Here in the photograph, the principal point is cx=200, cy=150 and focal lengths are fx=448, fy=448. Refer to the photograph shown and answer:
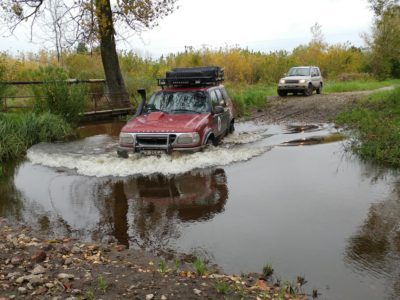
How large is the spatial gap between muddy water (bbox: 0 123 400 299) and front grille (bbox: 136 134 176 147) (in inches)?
13.2

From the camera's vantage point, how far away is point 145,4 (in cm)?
1916

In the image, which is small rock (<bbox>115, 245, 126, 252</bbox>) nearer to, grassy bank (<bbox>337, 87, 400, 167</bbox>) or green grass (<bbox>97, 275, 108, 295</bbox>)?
green grass (<bbox>97, 275, 108, 295</bbox>)

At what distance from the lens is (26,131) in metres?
13.3

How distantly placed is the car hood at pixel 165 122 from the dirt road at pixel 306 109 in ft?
27.6

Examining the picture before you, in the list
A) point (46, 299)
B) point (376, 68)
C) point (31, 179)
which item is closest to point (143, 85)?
point (31, 179)

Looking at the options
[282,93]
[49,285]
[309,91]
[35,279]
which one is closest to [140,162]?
[35,279]

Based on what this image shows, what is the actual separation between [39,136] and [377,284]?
1133 cm

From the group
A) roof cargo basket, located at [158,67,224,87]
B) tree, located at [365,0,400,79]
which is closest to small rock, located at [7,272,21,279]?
roof cargo basket, located at [158,67,224,87]

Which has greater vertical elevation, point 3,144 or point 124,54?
point 124,54

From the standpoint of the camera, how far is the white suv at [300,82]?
25734mm

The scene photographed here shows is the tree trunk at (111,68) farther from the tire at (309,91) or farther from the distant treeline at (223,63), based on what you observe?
the tire at (309,91)

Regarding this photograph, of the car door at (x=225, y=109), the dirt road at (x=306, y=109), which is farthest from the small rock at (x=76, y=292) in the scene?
the dirt road at (x=306, y=109)

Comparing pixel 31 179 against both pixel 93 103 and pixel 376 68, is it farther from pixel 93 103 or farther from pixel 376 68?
pixel 376 68

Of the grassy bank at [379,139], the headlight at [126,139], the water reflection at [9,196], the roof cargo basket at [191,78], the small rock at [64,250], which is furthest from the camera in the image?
the roof cargo basket at [191,78]
